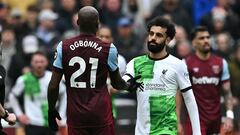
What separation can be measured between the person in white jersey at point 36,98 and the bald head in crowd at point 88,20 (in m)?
4.98

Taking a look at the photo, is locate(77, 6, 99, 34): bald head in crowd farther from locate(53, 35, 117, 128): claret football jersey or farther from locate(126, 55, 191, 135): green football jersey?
locate(126, 55, 191, 135): green football jersey

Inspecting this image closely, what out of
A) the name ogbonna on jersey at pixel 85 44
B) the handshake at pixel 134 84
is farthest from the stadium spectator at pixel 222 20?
the name ogbonna on jersey at pixel 85 44

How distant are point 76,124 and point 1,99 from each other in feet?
3.20

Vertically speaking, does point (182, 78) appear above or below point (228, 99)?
above

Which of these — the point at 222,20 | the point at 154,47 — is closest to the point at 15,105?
the point at 154,47

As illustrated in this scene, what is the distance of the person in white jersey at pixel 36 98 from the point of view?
16.6 meters

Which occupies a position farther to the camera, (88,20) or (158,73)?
(158,73)

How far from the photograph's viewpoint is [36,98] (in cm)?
1672

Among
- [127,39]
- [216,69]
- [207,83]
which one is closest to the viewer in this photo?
[207,83]

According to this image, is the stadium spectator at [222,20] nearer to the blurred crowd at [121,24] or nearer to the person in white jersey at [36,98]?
the blurred crowd at [121,24]

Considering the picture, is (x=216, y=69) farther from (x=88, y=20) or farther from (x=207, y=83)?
(x=88, y=20)

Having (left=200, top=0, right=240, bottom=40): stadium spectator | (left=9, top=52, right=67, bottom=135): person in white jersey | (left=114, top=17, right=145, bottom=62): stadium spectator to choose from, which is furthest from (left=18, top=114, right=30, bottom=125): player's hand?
(left=200, top=0, right=240, bottom=40): stadium spectator

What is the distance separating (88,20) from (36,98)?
5.34m

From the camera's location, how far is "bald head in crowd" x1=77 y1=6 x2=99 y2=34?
1159 centimetres
